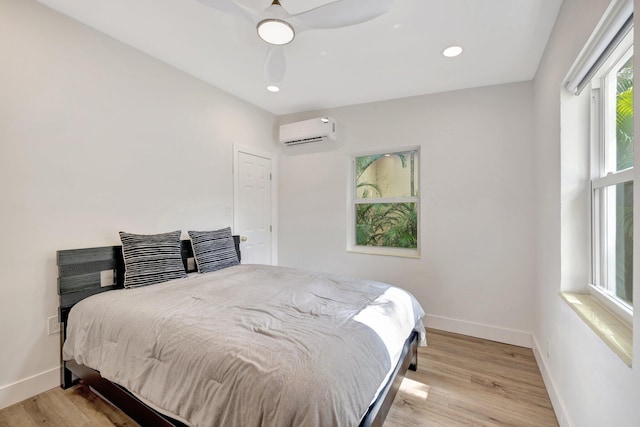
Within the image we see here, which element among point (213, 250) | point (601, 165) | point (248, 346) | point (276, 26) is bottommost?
point (248, 346)

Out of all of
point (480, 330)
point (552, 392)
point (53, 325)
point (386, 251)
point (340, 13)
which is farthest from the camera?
point (386, 251)

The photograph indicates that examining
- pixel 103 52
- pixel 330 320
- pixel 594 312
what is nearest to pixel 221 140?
pixel 103 52

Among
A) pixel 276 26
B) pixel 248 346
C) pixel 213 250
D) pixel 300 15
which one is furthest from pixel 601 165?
pixel 213 250

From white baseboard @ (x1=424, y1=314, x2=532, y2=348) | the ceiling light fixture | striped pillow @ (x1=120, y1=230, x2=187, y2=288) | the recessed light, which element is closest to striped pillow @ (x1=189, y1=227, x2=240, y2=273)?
striped pillow @ (x1=120, y1=230, x2=187, y2=288)

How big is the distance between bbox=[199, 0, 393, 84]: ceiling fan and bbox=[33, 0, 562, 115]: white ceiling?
85 millimetres

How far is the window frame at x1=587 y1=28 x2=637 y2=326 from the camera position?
1381 mm

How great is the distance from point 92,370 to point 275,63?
2.39m

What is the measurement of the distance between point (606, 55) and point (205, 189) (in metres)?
3.17

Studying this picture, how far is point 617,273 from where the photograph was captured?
1378 mm

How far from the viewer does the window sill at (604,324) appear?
1.00m

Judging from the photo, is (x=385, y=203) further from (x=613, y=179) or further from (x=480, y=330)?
(x=613, y=179)

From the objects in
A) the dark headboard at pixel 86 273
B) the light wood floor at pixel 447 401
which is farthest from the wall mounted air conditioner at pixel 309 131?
the light wood floor at pixel 447 401

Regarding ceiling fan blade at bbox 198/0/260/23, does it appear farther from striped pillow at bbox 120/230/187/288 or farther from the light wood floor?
the light wood floor

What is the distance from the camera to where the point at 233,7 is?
1.50m
